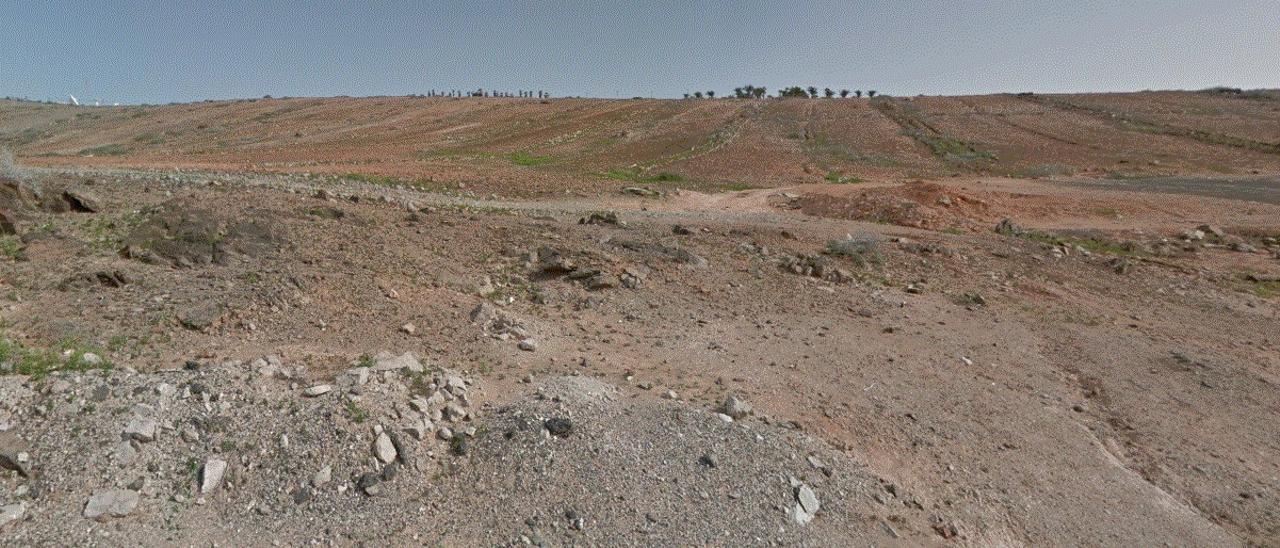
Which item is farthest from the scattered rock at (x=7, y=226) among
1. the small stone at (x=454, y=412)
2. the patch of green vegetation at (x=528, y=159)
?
the patch of green vegetation at (x=528, y=159)

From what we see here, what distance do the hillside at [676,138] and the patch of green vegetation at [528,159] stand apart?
17cm

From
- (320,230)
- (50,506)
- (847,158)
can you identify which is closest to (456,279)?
(320,230)

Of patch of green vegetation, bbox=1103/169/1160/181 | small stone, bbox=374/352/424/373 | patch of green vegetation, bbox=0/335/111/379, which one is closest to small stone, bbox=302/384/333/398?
small stone, bbox=374/352/424/373

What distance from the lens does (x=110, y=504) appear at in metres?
3.95

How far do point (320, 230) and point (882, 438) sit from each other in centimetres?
757

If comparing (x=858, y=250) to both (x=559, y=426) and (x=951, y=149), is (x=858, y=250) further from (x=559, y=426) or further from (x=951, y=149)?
(x=951, y=149)

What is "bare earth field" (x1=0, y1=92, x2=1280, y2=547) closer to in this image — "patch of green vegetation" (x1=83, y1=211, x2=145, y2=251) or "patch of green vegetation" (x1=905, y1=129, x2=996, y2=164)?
"patch of green vegetation" (x1=83, y1=211, x2=145, y2=251)

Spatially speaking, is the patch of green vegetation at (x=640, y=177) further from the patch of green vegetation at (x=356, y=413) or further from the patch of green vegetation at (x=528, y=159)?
the patch of green vegetation at (x=356, y=413)

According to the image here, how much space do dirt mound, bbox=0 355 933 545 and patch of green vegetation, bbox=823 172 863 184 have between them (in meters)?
20.6

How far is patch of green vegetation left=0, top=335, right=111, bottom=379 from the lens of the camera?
489 cm

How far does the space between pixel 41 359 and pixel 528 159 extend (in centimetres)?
2415

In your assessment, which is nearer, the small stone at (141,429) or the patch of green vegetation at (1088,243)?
the small stone at (141,429)

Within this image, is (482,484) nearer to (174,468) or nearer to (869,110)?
(174,468)

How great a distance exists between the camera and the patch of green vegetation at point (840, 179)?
24877mm
